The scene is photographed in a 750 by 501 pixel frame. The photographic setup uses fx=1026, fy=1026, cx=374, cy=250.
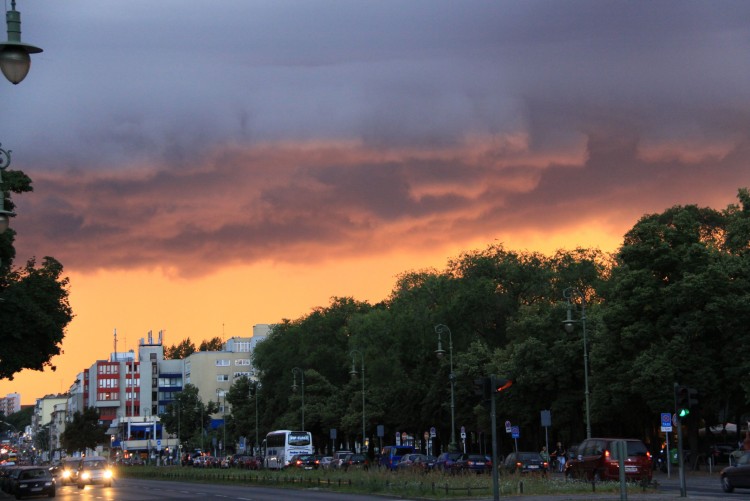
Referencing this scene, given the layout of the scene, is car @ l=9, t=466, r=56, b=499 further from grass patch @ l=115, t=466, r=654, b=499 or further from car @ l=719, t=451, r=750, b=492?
car @ l=719, t=451, r=750, b=492

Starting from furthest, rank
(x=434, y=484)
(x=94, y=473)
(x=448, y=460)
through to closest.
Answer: (x=94, y=473) < (x=448, y=460) < (x=434, y=484)

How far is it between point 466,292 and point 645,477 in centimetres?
4514

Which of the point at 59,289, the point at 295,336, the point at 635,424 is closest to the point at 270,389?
the point at 295,336

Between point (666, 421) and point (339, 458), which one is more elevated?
point (666, 421)

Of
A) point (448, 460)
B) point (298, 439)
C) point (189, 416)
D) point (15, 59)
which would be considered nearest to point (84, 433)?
point (189, 416)

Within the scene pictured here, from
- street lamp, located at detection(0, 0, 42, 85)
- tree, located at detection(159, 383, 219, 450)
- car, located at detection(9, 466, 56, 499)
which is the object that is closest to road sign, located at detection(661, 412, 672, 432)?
car, located at detection(9, 466, 56, 499)

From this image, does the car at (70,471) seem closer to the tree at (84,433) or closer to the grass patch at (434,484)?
the grass patch at (434,484)

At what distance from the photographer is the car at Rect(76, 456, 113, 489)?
65.7 m

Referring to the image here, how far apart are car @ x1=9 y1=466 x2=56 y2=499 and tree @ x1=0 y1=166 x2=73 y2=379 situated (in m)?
5.01

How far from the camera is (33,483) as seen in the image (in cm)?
5016

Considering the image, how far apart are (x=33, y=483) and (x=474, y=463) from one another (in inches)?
926

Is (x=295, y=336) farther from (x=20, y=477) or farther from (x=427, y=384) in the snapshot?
(x=20, y=477)

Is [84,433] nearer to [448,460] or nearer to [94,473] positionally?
[94,473]

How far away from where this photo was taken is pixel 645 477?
36.9 metres
